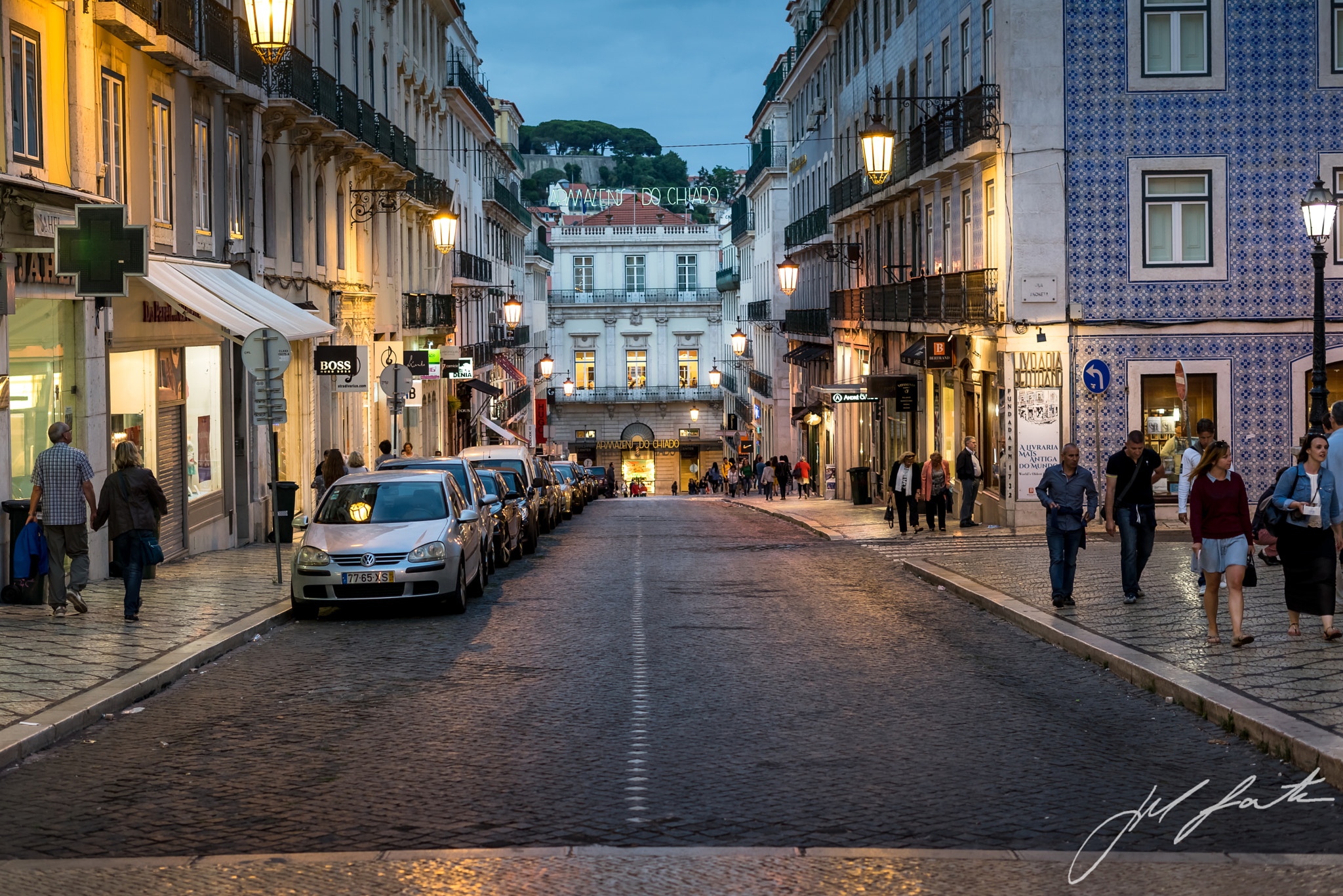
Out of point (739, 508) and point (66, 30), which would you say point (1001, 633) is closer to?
point (66, 30)

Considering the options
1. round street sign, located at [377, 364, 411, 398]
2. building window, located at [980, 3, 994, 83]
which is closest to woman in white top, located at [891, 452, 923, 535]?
building window, located at [980, 3, 994, 83]

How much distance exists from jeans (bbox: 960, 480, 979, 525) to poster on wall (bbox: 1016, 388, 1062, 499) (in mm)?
1435

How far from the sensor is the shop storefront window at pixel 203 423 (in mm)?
25000

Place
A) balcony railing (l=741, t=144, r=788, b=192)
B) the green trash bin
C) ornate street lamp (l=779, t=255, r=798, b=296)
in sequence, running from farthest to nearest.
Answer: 1. balcony railing (l=741, t=144, r=788, b=192)
2. ornate street lamp (l=779, t=255, r=798, b=296)
3. the green trash bin

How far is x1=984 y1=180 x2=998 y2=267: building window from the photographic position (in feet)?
103

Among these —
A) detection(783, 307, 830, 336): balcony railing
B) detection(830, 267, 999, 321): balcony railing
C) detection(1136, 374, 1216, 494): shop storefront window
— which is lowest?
detection(1136, 374, 1216, 494): shop storefront window

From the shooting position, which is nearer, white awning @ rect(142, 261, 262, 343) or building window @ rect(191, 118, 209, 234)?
white awning @ rect(142, 261, 262, 343)

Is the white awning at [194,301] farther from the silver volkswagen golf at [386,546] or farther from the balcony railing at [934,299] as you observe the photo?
the balcony railing at [934,299]

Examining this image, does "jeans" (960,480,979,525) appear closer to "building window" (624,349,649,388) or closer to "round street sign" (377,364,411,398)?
"round street sign" (377,364,411,398)

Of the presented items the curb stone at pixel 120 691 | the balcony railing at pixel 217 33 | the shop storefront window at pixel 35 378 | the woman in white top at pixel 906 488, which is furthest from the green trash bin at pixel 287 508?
the woman in white top at pixel 906 488

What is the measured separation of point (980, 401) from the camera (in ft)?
110

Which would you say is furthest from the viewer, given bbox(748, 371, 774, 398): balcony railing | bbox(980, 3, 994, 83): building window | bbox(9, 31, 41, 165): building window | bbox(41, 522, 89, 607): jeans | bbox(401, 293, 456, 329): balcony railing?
bbox(748, 371, 774, 398): balcony railing

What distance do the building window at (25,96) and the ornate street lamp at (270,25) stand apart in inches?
131
